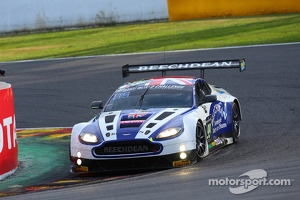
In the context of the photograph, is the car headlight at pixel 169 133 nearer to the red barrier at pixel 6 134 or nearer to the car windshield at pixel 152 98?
the car windshield at pixel 152 98

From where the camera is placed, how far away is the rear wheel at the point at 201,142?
12.9 meters

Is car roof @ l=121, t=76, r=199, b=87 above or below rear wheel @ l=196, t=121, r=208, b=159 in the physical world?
above

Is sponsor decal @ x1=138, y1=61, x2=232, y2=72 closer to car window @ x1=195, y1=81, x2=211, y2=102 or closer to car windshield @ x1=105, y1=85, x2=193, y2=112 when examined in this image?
car window @ x1=195, y1=81, x2=211, y2=102

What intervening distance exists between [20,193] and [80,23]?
21239 millimetres

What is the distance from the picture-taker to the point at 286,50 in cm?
2425

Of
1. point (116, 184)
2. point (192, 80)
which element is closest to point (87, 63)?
point (192, 80)

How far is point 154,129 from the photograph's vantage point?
1258 cm

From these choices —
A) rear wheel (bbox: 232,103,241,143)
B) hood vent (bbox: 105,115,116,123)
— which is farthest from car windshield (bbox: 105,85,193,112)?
rear wheel (bbox: 232,103,241,143)

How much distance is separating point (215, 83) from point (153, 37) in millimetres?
8342

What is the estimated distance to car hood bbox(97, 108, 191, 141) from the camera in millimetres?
12523

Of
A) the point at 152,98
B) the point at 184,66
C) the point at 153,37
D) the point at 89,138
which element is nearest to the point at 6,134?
the point at 89,138

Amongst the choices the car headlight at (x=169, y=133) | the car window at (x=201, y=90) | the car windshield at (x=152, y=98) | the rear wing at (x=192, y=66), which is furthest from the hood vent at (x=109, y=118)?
the rear wing at (x=192, y=66)

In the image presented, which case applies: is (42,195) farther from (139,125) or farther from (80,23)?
(80,23)

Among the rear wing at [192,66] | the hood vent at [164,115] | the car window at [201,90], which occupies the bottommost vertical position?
the hood vent at [164,115]
